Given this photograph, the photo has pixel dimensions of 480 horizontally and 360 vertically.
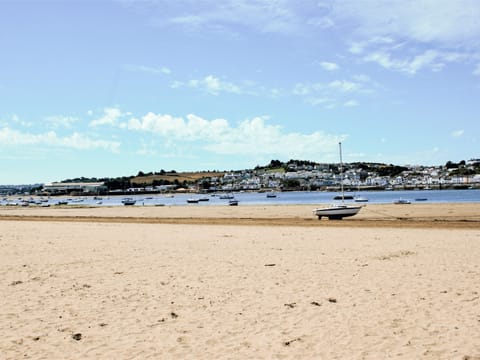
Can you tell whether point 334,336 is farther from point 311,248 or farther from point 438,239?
point 438,239

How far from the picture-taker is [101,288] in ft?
37.6

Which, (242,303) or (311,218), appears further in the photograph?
(311,218)

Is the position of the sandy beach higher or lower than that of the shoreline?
higher

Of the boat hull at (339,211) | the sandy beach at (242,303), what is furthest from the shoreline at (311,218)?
the sandy beach at (242,303)

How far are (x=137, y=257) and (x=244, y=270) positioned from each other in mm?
4500

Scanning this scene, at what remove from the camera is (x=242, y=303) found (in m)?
9.95

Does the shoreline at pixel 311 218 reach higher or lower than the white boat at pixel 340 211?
lower

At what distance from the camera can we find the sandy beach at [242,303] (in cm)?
729

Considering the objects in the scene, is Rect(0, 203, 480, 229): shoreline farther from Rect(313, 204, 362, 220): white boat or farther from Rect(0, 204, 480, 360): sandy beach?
Rect(0, 204, 480, 360): sandy beach

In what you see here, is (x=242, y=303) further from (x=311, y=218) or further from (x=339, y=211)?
(x=311, y=218)

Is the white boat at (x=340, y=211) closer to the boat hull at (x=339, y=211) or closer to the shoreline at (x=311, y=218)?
the boat hull at (x=339, y=211)

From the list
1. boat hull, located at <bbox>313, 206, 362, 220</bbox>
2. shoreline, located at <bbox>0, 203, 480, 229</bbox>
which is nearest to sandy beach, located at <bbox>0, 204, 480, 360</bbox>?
shoreline, located at <bbox>0, 203, 480, 229</bbox>

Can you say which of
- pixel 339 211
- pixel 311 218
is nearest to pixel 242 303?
pixel 339 211

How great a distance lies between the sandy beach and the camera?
729 cm
